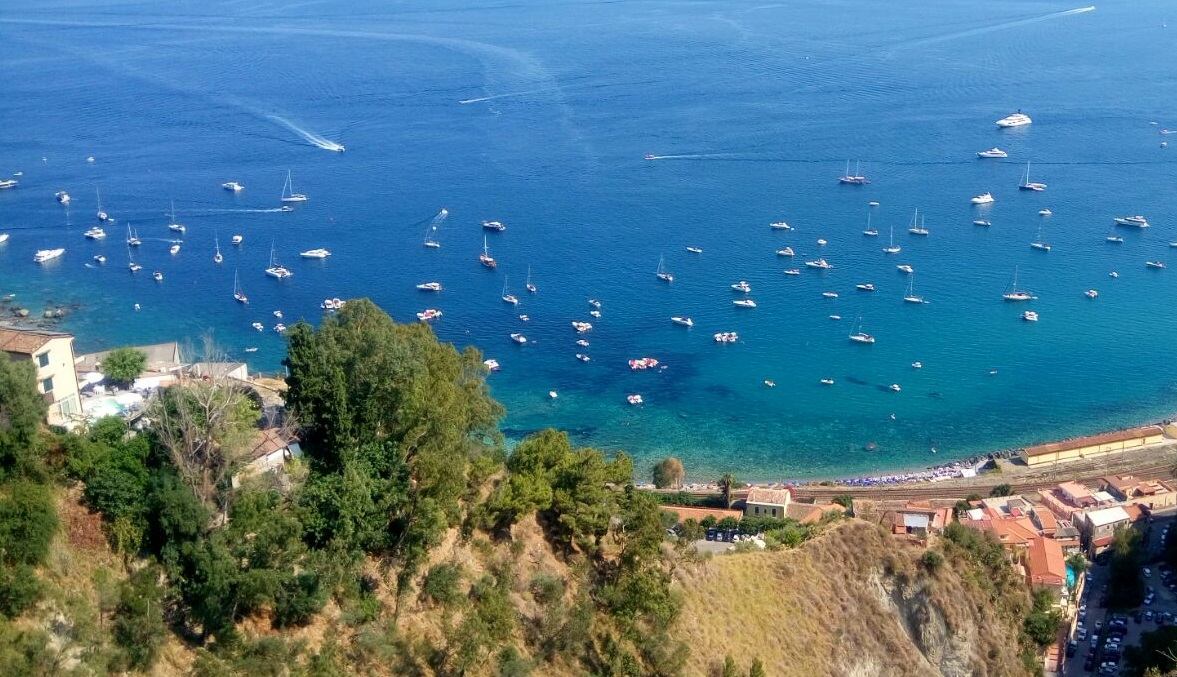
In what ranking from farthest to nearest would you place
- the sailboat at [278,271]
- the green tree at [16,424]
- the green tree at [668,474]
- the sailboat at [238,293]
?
the sailboat at [278,271]
the sailboat at [238,293]
the green tree at [668,474]
the green tree at [16,424]

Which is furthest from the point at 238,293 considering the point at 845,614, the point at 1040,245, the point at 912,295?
the point at 1040,245

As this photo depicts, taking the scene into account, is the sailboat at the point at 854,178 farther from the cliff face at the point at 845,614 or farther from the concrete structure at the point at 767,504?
the cliff face at the point at 845,614

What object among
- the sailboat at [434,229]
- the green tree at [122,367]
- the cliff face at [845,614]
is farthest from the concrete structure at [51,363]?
the sailboat at [434,229]

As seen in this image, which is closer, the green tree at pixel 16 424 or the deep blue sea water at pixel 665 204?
the green tree at pixel 16 424

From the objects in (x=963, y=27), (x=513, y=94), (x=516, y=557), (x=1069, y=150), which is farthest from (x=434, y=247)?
(x=963, y=27)

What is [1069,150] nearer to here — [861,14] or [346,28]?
[861,14]

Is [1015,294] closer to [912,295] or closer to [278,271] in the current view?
[912,295]

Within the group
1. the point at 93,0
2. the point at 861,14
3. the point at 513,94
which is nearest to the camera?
the point at 513,94
